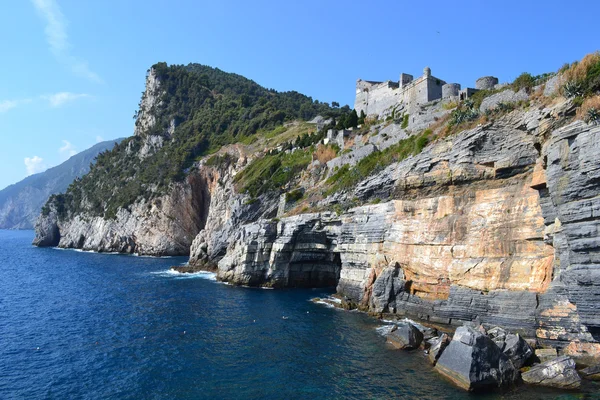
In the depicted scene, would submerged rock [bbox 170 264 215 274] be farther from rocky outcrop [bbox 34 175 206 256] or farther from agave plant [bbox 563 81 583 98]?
agave plant [bbox 563 81 583 98]

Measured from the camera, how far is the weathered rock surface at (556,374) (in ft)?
65.3

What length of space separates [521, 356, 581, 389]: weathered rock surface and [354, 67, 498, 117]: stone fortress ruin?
3128 cm

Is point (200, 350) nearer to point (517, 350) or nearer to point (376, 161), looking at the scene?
point (517, 350)

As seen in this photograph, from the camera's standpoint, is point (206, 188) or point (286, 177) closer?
point (286, 177)

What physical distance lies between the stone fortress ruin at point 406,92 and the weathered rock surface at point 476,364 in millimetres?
31018

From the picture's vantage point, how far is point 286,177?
66.7m

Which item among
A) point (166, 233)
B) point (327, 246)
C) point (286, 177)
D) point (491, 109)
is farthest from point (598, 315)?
point (166, 233)

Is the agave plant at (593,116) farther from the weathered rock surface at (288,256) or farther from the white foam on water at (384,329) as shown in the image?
the weathered rock surface at (288,256)

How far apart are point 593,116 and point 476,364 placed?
14606mm

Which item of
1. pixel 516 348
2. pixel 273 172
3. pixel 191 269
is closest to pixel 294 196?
pixel 273 172

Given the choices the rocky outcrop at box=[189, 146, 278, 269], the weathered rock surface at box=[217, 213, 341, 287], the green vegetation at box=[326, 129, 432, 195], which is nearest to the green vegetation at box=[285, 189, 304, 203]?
the green vegetation at box=[326, 129, 432, 195]

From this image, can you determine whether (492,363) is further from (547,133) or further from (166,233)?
(166,233)

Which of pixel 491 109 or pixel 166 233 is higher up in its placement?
pixel 491 109

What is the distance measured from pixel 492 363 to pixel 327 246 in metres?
27.4
